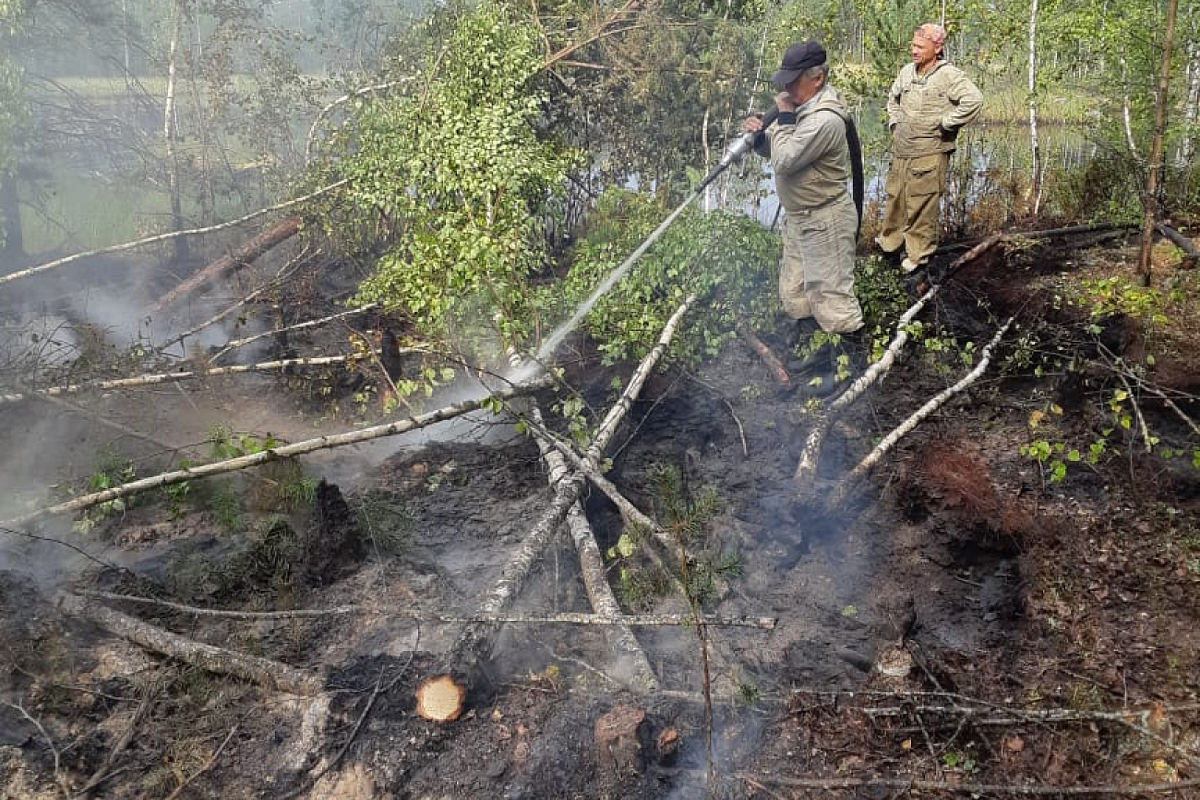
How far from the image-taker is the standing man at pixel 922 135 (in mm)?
6207

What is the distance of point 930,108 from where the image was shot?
21.0 feet

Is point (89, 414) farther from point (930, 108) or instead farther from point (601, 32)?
point (930, 108)

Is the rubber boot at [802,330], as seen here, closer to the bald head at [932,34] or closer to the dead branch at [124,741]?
the bald head at [932,34]

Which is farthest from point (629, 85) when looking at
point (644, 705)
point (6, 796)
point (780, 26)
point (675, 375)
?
point (6, 796)

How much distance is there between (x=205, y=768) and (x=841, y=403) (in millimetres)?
4273

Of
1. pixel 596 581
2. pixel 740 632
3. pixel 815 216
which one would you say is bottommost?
pixel 740 632

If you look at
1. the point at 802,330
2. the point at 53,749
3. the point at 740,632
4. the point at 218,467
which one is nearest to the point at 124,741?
the point at 53,749

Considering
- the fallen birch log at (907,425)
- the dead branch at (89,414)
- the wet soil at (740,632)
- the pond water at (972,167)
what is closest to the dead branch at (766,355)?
the wet soil at (740,632)

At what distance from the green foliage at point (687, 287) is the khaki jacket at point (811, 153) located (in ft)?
2.95

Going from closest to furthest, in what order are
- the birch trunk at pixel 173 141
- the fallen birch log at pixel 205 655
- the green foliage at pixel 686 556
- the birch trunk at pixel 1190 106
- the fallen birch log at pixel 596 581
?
the fallen birch log at pixel 596 581 → the fallen birch log at pixel 205 655 → the green foliage at pixel 686 556 → the birch trunk at pixel 1190 106 → the birch trunk at pixel 173 141

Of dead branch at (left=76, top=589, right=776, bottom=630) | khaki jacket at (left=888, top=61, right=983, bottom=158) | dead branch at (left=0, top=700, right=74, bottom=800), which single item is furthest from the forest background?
dead branch at (left=0, top=700, right=74, bottom=800)

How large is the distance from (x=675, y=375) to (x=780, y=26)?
5.41 metres

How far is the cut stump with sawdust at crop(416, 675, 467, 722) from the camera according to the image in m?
3.43

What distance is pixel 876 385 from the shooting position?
5941 mm
